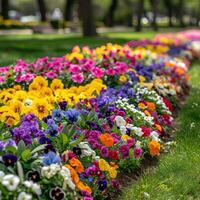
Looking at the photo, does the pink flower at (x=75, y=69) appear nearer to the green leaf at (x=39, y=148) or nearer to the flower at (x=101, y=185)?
the flower at (x=101, y=185)

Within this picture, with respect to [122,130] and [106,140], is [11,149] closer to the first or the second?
[106,140]

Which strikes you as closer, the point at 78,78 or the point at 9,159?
the point at 9,159

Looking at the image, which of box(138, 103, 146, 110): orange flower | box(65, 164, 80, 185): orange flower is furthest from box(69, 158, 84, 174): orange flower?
box(138, 103, 146, 110): orange flower

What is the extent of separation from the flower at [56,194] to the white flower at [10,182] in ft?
1.20

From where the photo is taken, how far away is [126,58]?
1044 centimetres

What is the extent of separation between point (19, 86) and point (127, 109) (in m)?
1.79

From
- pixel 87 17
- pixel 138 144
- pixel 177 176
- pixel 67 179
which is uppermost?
pixel 67 179

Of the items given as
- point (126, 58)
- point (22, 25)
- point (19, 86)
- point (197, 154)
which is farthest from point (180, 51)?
point (22, 25)

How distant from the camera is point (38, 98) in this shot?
6.64m

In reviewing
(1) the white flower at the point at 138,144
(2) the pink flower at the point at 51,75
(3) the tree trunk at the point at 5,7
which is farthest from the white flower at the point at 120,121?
(3) the tree trunk at the point at 5,7

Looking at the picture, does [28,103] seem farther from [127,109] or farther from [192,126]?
[192,126]

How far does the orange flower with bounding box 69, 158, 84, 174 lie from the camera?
4758mm

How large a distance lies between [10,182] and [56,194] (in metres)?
0.41

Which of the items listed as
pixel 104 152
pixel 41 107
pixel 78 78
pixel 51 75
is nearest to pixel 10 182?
pixel 104 152
